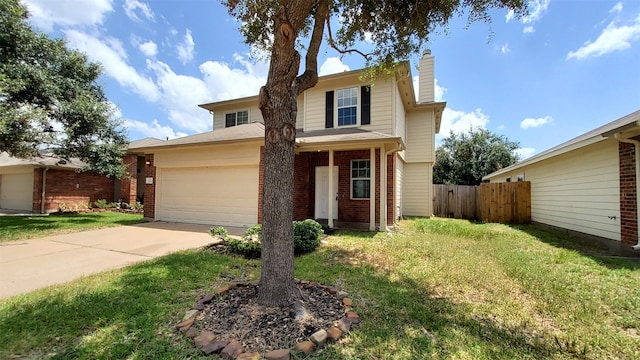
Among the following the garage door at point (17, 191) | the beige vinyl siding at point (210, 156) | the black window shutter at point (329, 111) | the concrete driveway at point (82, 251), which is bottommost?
the concrete driveway at point (82, 251)

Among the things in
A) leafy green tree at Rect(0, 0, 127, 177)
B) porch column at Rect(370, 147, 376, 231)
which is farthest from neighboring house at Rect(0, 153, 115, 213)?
porch column at Rect(370, 147, 376, 231)

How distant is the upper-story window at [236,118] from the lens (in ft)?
44.5

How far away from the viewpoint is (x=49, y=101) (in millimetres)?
10906

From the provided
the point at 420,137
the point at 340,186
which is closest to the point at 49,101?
the point at 340,186

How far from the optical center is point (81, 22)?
368 inches

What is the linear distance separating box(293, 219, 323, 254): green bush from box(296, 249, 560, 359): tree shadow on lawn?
176cm

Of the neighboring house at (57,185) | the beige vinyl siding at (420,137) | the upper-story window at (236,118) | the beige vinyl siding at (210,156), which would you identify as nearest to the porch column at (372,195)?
the beige vinyl siding at (210,156)

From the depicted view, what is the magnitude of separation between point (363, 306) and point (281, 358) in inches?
57.6

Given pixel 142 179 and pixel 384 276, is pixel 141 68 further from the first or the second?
pixel 384 276

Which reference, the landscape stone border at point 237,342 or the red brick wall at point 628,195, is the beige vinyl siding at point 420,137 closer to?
the red brick wall at point 628,195

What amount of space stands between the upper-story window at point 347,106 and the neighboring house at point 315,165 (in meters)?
0.04

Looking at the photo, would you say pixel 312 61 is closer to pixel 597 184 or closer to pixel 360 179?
pixel 360 179

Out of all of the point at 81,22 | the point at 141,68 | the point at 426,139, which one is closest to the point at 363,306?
the point at 426,139

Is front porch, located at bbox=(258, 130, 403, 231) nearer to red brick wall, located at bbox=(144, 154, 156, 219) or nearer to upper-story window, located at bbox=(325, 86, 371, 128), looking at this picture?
upper-story window, located at bbox=(325, 86, 371, 128)
